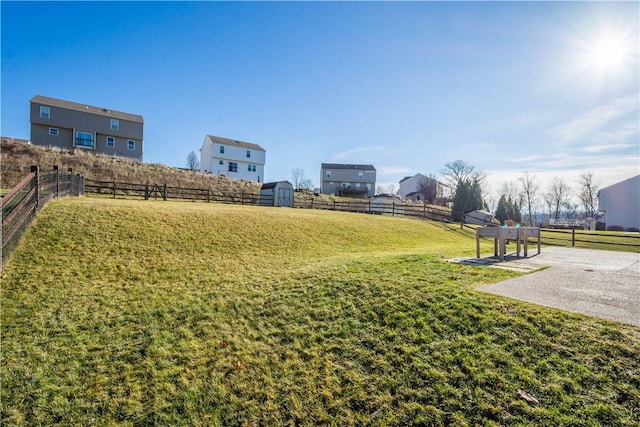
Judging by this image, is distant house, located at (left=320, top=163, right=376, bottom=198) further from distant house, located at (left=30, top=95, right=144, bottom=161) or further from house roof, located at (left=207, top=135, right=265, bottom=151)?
distant house, located at (left=30, top=95, right=144, bottom=161)

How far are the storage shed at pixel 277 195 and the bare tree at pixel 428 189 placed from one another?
125 feet

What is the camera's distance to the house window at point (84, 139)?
3700cm

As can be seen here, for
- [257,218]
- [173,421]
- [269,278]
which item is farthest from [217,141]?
[173,421]

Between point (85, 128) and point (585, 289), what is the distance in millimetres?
46150

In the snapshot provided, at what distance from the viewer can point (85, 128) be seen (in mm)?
37312

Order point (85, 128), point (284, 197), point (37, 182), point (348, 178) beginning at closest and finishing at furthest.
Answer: point (37, 182), point (284, 197), point (85, 128), point (348, 178)

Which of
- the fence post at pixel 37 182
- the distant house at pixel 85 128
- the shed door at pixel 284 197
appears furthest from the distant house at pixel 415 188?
the fence post at pixel 37 182

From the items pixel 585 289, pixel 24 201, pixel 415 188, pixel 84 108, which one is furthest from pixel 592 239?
pixel 415 188

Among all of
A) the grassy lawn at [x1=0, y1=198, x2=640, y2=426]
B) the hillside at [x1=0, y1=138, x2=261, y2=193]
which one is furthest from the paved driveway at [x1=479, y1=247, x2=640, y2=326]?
the hillside at [x1=0, y1=138, x2=261, y2=193]

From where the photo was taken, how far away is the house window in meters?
37.0

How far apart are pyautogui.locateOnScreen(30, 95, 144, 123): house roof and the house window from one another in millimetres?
2667

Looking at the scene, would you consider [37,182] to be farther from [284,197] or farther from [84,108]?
[84,108]

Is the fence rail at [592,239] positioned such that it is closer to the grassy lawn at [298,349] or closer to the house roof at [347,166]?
the grassy lawn at [298,349]

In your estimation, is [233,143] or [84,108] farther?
[233,143]
